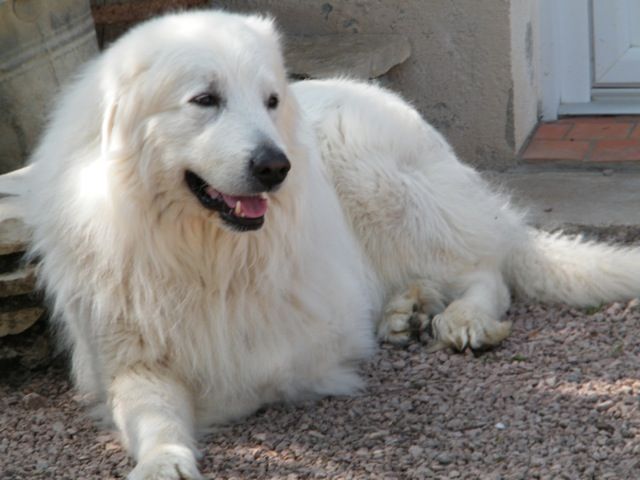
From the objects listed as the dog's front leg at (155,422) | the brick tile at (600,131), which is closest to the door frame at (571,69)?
the brick tile at (600,131)

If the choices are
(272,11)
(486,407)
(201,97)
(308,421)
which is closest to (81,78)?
(201,97)

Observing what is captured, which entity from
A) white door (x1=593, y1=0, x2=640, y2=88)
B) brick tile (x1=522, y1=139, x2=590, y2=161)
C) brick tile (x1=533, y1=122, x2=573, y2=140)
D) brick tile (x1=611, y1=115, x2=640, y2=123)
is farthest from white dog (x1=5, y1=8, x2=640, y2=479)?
white door (x1=593, y1=0, x2=640, y2=88)

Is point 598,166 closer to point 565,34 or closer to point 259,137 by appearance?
point 565,34

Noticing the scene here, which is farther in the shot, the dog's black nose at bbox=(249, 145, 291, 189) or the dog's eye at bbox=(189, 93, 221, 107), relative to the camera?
the dog's eye at bbox=(189, 93, 221, 107)

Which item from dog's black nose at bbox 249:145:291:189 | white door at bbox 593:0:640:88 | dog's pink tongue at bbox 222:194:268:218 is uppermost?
dog's black nose at bbox 249:145:291:189

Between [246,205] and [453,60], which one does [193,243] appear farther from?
[453,60]

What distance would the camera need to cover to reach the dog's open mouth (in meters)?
3.54

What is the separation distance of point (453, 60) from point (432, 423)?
2.78 m

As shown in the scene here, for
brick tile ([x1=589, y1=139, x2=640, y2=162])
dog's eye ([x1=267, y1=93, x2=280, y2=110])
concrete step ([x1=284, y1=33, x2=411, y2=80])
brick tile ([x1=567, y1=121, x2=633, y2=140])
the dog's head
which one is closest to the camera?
the dog's head

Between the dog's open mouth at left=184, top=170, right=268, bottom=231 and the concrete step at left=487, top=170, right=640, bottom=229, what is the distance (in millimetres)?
2118

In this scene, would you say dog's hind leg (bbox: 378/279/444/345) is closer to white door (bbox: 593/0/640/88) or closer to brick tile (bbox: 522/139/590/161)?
brick tile (bbox: 522/139/590/161)

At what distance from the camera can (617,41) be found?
253 inches

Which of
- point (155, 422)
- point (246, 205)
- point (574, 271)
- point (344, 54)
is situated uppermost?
point (246, 205)

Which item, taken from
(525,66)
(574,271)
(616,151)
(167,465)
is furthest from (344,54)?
(167,465)
